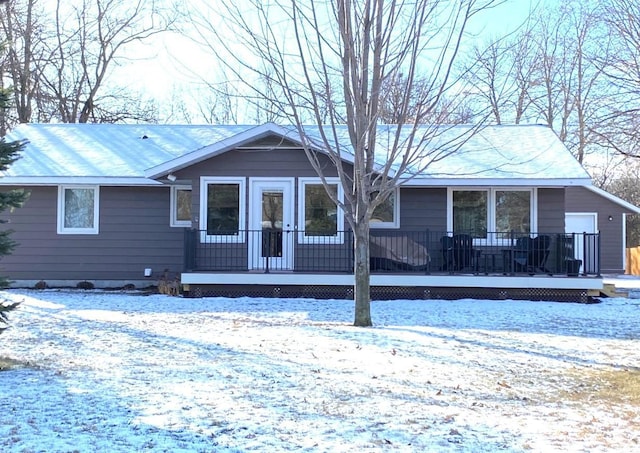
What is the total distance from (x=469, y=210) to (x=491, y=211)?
1.54 ft

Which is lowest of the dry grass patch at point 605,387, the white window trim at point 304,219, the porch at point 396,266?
the dry grass patch at point 605,387

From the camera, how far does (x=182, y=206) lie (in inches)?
542

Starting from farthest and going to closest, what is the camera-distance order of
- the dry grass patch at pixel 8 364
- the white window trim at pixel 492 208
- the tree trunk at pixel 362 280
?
the white window trim at pixel 492 208, the tree trunk at pixel 362 280, the dry grass patch at pixel 8 364

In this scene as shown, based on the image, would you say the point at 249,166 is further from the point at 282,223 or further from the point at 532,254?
the point at 532,254

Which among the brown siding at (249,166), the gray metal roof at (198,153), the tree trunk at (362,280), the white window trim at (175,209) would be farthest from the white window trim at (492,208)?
the white window trim at (175,209)

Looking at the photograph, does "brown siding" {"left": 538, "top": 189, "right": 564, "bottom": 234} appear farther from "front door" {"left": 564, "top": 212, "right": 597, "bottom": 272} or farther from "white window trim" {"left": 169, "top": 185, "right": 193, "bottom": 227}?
"front door" {"left": 564, "top": 212, "right": 597, "bottom": 272}

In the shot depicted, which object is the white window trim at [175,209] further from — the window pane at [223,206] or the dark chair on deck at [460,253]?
the dark chair on deck at [460,253]

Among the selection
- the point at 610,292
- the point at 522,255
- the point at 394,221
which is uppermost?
the point at 394,221

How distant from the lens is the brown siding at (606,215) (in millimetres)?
22016

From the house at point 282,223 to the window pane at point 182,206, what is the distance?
33 mm

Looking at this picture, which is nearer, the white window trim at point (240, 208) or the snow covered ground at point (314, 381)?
the snow covered ground at point (314, 381)

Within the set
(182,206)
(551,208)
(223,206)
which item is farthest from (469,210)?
Answer: (182,206)

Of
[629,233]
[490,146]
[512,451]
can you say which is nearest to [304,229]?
[490,146]

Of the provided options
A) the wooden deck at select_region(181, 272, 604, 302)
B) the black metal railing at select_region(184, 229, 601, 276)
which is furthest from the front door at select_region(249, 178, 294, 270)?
the wooden deck at select_region(181, 272, 604, 302)
